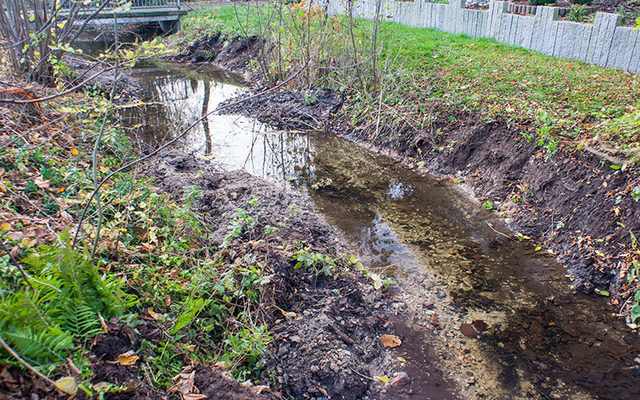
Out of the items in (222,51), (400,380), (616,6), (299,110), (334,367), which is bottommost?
(400,380)

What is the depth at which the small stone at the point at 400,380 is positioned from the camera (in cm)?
300

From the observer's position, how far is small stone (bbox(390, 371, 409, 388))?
300 centimetres

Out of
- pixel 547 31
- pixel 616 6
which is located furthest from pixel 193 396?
pixel 616 6

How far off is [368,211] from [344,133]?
123 inches

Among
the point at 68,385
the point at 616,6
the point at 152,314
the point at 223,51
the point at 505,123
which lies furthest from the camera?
the point at 223,51

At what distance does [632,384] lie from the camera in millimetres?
3004

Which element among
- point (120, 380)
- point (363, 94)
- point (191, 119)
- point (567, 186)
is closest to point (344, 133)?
point (363, 94)

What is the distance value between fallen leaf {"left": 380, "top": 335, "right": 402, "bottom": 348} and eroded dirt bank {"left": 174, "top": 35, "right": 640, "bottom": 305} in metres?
2.01

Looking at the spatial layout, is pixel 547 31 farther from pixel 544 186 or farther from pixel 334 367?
pixel 334 367

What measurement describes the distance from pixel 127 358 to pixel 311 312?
147 cm

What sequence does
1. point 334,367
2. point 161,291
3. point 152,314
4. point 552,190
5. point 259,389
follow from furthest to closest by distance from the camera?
1. point 552,190
2. point 161,291
3. point 334,367
4. point 152,314
5. point 259,389

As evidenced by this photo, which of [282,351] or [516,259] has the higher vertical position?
[282,351]

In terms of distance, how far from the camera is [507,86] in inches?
274

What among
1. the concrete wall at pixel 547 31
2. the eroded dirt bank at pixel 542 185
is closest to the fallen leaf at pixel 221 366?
the eroded dirt bank at pixel 542 185
